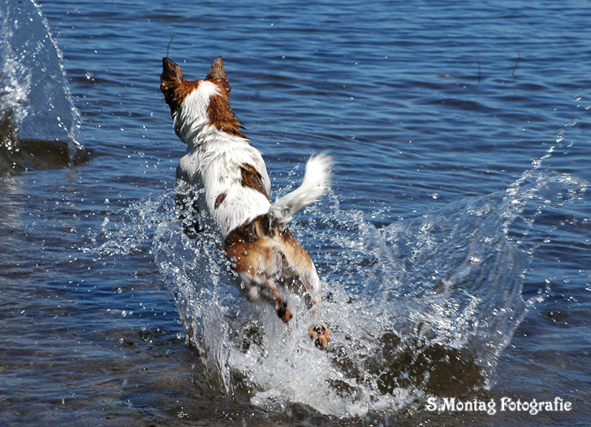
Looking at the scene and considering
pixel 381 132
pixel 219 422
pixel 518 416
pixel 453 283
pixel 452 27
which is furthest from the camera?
pixel 452 27

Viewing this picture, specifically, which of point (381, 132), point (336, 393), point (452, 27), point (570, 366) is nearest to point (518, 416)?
point (570, 366)

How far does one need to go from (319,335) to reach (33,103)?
5.17 meters

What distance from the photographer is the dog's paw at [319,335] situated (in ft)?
12.5

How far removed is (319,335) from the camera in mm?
3811

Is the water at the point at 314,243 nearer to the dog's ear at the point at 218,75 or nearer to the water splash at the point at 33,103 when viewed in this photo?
the water splash at the point at 33,103

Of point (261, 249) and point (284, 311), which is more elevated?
point (261, 249)

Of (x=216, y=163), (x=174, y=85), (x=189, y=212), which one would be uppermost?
(x=174, y=85)

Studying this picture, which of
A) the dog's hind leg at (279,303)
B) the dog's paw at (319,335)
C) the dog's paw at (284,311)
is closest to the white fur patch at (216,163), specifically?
the dog's hind leg at (279,303)

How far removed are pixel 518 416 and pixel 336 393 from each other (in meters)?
0.98

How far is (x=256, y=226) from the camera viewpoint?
3688 millimetres

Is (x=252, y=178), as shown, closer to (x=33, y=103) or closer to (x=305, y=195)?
(x=305, y=195)

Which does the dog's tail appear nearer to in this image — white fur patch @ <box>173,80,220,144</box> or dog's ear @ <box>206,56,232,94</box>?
white fur patch @ <box>173,80,220,144</box>

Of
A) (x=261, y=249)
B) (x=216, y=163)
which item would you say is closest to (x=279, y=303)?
(x=261, y=249)

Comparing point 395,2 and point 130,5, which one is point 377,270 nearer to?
point 130,5
